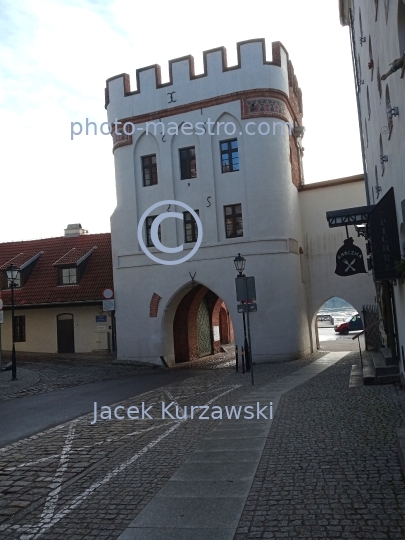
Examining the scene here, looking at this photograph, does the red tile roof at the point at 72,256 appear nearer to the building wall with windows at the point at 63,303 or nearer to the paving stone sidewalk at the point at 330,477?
the building wall with windows at the point at 63,303

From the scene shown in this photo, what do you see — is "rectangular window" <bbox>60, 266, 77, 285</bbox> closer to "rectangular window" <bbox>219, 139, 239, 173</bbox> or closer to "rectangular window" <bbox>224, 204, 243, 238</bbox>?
"rectangular window" <bbox>224, 204, 243, 238</bbox>

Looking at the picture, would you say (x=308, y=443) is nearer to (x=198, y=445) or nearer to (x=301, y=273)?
(x=198, y=445)

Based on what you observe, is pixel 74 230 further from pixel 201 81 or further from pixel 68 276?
pixel 201 81

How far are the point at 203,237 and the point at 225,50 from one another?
853 cm

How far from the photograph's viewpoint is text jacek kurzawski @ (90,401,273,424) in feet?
35.4

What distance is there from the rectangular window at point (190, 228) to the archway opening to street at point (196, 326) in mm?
2569

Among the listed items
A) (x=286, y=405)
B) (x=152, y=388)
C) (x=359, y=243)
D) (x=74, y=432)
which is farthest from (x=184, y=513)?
(x=359, y=243)

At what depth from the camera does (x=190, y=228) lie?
84.2 ft

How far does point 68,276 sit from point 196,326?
776cm

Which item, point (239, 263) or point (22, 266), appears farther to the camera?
point (22, 266)

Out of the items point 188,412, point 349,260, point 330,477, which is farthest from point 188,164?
point 330,477

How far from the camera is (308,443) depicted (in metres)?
8.18

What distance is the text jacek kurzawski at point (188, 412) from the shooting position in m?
10.8

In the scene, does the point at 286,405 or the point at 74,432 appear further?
the point at 286,405
